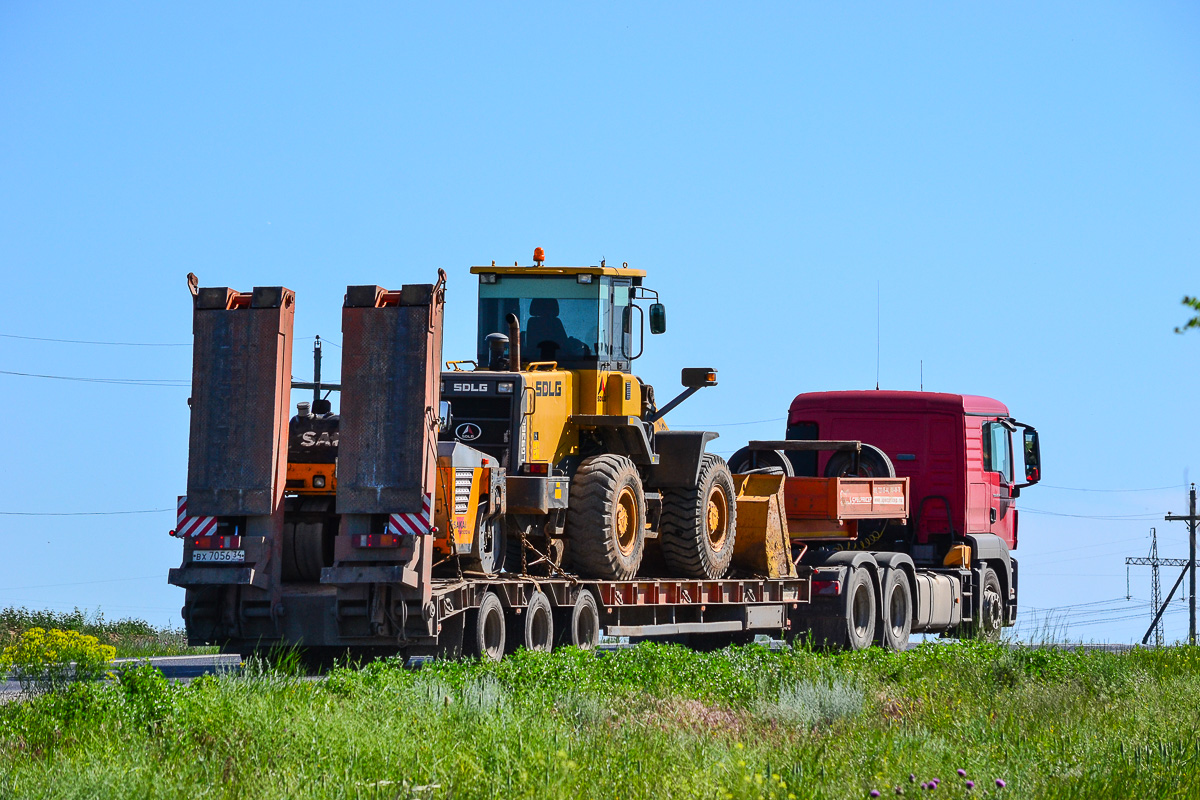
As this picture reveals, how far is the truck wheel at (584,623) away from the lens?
54.9 feet

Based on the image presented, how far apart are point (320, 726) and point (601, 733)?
1.75m

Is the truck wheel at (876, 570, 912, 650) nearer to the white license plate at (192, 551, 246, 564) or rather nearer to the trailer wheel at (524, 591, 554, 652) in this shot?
the trailer wheel at (524, 591, 554, 652)

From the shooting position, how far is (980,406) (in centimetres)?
2331

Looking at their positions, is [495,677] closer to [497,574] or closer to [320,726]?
[320,726]

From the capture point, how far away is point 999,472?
24.4 m

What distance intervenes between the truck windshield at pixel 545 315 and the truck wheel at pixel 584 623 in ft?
9.91

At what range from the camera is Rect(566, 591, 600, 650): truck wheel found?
16719 mm

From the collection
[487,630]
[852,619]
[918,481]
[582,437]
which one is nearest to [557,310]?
[582,437]

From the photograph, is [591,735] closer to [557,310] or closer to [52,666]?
[52,666]

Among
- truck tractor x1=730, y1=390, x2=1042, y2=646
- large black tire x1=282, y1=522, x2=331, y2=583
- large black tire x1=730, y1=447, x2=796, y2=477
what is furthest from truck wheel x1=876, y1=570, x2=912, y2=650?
large black tire x1=282, y1=522, x2=331, y2=583

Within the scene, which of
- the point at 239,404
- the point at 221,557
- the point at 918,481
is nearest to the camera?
the point at 221,557

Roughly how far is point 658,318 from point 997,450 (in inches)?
314

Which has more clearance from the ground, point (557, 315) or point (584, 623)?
point (557, 315)

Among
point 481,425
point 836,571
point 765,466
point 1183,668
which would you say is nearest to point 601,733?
point 481,425
